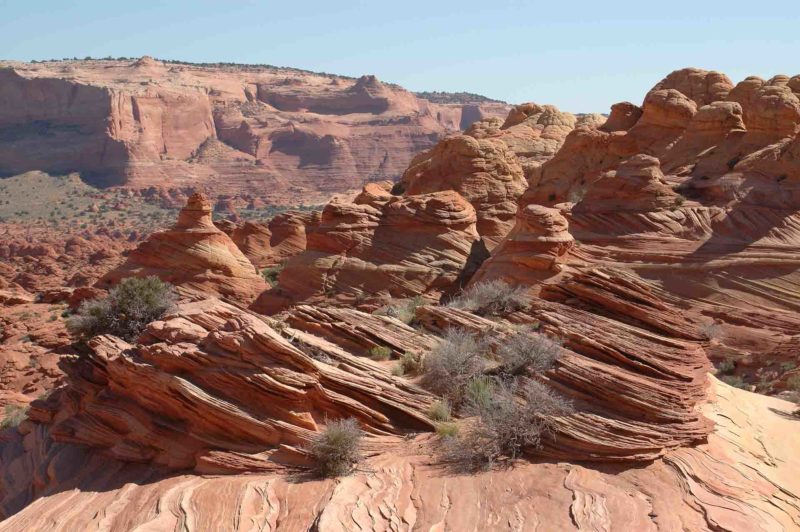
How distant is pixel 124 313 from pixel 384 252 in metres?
10.5

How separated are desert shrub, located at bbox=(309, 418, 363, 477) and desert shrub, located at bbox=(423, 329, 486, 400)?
186cm

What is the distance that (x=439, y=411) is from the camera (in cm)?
1089

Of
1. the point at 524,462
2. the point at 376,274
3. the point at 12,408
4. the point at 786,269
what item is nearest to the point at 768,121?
the point at 786,269

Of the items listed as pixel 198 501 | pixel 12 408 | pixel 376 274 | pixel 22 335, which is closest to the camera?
pixel 198 501

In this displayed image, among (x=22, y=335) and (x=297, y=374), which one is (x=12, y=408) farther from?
(x=297, y=374)

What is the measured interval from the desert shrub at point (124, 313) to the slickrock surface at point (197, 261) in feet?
37.8

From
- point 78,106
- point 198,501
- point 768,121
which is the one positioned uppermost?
point 768,121

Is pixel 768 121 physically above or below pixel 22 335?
above

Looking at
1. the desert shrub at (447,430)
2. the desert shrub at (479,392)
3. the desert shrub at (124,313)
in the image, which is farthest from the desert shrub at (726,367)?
the desert shrub at (124,313)

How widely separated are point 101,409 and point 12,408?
971 cm

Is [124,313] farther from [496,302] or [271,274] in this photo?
[271,274]

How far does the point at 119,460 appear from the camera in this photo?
11.3 meters

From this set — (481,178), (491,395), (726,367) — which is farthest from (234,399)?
(481,178)

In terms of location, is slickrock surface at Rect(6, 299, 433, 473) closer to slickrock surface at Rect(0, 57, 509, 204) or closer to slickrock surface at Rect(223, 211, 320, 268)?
Answer: slickrock surface at Rect(223, 211, 320, 268)
